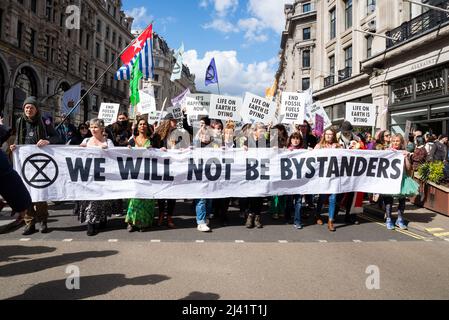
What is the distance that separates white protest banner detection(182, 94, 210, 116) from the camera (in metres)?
10.2

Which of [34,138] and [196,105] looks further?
[196,105]

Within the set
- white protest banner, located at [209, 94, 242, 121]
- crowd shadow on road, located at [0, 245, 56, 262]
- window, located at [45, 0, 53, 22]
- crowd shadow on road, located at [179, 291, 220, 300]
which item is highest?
window, located at [45, 0, 53, 22]

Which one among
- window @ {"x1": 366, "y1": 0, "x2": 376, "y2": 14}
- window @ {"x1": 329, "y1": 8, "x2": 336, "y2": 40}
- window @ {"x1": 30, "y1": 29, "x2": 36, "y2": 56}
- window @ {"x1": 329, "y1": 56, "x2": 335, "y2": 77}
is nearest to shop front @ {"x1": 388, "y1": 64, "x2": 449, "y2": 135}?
window @ {"x1": 366, "y1": 0, "x2": 376, "y2": 14}

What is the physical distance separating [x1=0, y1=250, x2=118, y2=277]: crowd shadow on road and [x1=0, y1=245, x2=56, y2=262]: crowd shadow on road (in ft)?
0.91

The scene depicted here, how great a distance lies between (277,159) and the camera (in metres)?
6.84

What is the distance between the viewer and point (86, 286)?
3684 millimetres

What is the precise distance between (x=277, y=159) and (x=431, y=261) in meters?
3.08

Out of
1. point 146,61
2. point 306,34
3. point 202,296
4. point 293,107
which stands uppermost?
point 306,34

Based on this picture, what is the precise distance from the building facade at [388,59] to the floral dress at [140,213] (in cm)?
1405

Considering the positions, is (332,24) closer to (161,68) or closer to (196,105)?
(196,105)

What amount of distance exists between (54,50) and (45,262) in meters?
39.1

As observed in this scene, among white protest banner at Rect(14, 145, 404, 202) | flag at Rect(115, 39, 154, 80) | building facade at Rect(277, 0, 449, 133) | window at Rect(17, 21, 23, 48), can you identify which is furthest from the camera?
window at Rect(17, 21, 23, 48)

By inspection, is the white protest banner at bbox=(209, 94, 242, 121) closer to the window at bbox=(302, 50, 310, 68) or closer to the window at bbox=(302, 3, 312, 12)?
the window at bbox=(302, 50, 310, 68)

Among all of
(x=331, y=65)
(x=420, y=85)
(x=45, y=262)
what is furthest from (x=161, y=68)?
(x=45, y=262)
